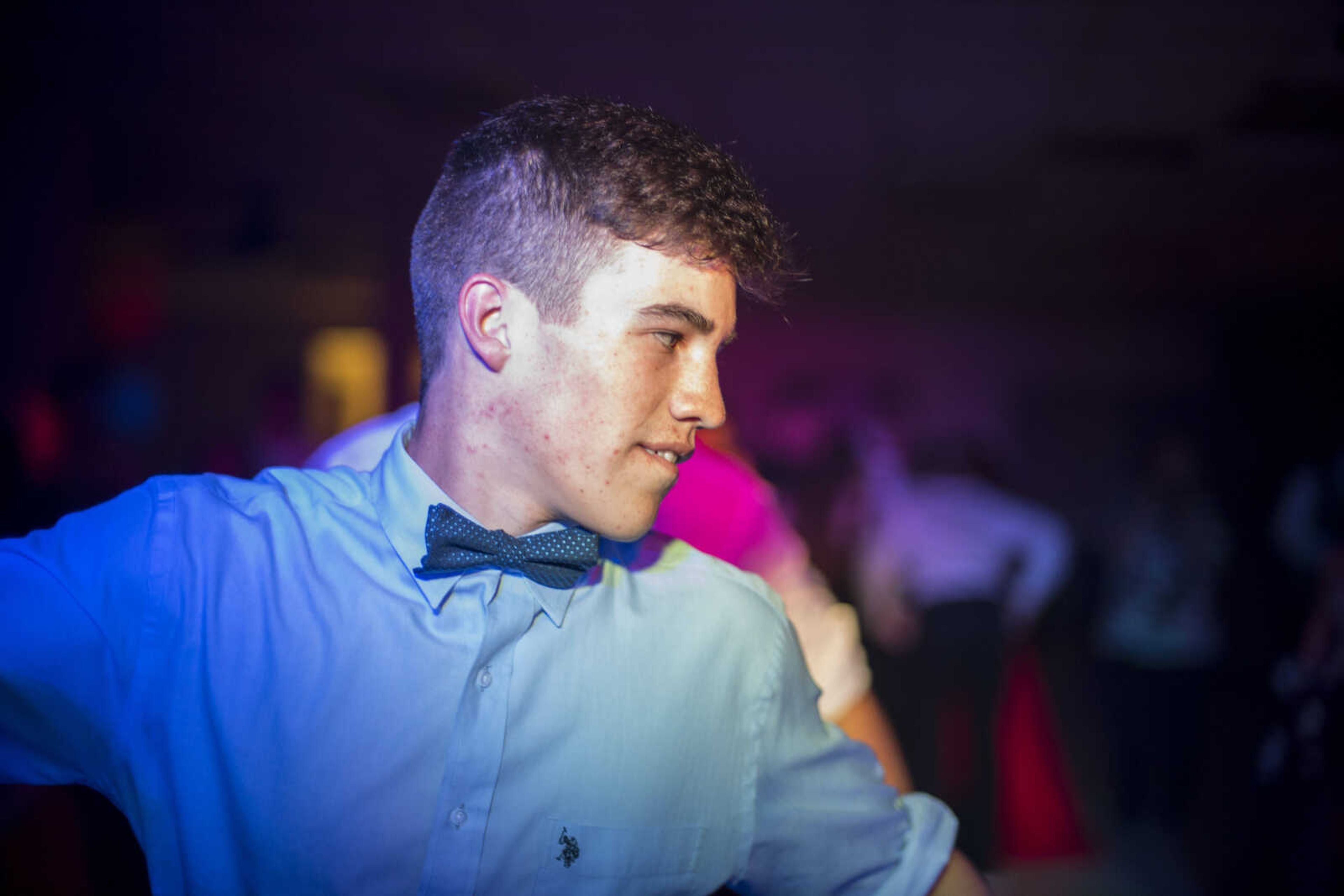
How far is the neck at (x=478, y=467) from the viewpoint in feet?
3.52

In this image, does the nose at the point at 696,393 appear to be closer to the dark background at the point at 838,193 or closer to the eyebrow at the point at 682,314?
the eyebrow at the point at 682,314

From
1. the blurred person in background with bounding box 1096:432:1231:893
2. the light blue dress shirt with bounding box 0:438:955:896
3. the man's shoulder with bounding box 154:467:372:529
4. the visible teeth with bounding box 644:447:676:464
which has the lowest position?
the blurred person in background with bounding box 1096:432:1231:893

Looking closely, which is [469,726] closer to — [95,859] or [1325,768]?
[95,859]

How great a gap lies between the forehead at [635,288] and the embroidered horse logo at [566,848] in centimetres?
62

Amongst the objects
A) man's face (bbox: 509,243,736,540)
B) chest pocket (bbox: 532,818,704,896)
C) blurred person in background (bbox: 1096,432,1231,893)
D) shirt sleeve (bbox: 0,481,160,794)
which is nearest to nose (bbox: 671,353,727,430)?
man's face (bbox: 509,243,736,540)

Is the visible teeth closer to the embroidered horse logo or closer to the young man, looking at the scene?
the young man

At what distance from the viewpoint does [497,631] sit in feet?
3.36

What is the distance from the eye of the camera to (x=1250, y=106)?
4.34m

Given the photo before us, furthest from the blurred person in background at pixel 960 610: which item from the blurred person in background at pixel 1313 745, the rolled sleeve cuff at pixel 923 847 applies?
the rolled sleeve cuff at pixel 923 847

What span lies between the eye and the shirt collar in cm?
28

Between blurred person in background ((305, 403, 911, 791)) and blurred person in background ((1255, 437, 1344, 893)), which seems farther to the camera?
blurred person in background ((1255, 437, 1344, 893))

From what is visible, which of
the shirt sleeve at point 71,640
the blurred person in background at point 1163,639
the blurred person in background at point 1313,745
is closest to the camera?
the shirt sleeve at point 71,640

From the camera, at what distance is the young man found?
3.06 feet

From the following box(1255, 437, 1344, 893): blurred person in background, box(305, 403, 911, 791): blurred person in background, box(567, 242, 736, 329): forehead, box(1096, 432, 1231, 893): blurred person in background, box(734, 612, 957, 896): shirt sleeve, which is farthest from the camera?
box(1096, 432, 1231, 893): blurred person in background
